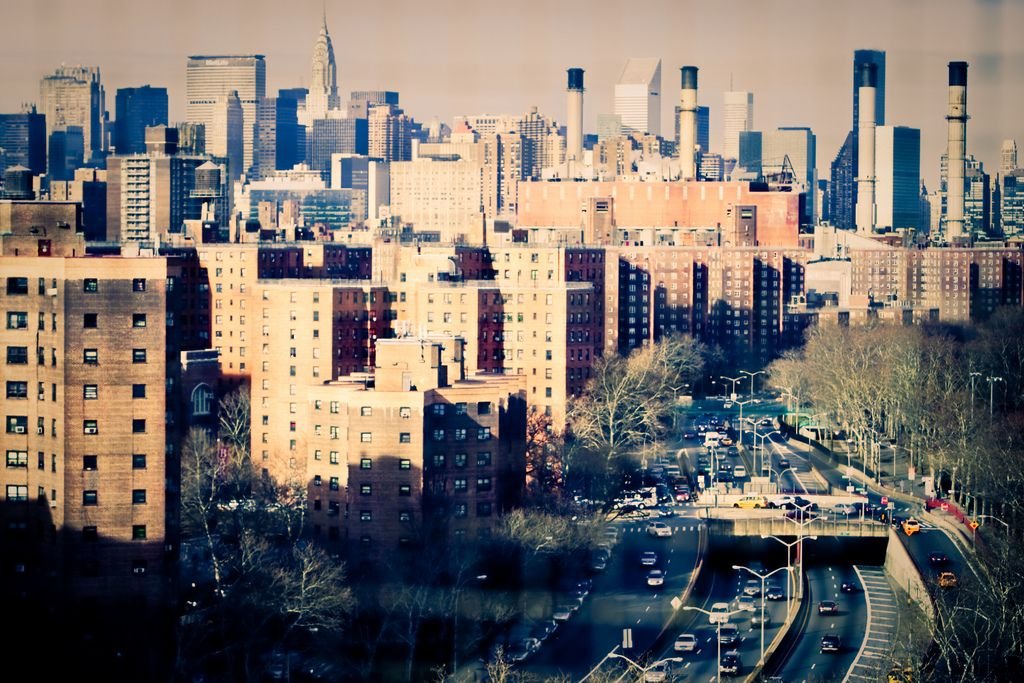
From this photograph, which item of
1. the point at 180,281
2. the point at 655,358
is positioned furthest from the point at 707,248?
the point at 180,281

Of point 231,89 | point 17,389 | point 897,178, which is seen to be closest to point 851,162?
point 897,178

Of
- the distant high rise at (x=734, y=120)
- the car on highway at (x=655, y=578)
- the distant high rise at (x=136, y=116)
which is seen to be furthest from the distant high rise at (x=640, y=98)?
the car on highway at (x=655, y=578)

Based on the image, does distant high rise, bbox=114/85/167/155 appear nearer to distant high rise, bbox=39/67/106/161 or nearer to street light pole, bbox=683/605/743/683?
distant high rise, bbox=39/67/106/161

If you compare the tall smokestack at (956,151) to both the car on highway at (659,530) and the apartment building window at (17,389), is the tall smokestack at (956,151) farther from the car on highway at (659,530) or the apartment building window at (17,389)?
the apartment building window at (17,389)

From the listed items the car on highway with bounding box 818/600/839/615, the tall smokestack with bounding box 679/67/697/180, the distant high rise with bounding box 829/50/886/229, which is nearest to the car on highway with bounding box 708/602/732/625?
the car on highway with bounding box 818/600/839/615

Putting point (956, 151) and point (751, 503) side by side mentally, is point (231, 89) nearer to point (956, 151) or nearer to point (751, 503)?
point (956, 151)

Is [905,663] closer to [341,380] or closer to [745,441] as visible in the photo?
[341,380]
